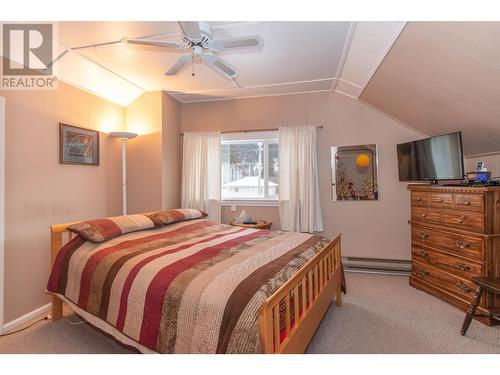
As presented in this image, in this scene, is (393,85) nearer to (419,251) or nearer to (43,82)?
(419,251)

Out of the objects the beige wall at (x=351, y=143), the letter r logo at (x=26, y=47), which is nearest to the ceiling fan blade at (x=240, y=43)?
the letter r logo at (x=26, y=47)

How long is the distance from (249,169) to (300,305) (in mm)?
2842

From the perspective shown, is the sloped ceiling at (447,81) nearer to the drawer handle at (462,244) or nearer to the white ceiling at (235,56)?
the white ceiling at (235,56)

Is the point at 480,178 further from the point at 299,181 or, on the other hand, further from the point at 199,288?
the point at 199,288

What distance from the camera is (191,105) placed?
15.3 ft

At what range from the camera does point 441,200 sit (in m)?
3.03

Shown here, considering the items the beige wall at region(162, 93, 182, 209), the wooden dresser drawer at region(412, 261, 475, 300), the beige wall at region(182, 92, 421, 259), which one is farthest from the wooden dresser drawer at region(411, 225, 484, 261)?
the beige wall at region(162, 93, 182, 209)

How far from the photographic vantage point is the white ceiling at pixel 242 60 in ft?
8.25

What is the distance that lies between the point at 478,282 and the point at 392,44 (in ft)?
7.17

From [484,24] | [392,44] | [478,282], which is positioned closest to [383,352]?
[478,282]

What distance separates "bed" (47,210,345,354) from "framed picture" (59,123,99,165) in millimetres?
992
